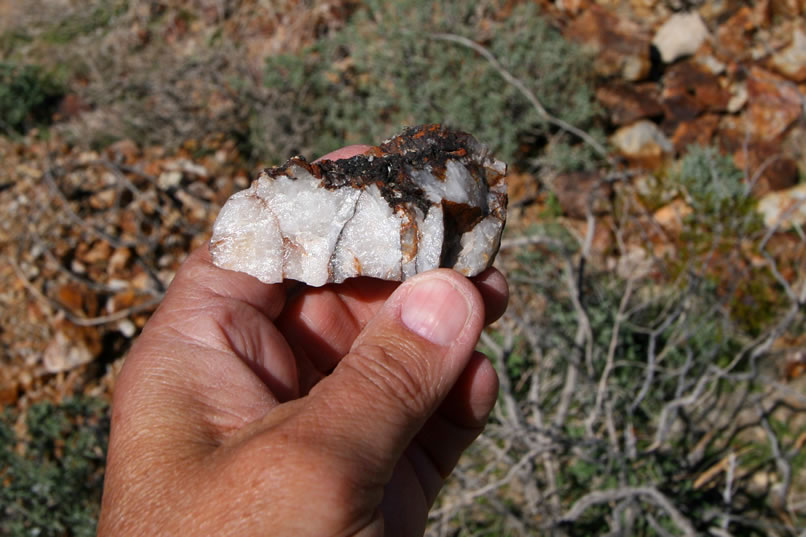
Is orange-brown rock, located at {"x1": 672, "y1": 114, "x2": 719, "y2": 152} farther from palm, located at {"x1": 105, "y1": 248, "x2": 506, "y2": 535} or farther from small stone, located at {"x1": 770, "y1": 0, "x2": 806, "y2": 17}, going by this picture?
palm, located at {"x1": 105, "y1": 248, "x2": 506, "y2": 535}

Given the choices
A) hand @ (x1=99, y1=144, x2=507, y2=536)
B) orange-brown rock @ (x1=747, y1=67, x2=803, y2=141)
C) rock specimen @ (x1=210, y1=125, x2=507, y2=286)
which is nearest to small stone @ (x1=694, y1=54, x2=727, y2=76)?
orange-brown rock @ (x1=747, y1=67, x2=803, y2=141)

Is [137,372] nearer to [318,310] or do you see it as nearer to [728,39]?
[318,310]

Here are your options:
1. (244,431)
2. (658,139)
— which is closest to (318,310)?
(244,431)

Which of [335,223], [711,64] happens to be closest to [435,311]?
[335,223]

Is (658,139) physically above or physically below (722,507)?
above

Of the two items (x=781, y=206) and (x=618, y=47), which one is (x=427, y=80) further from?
(x=781, y=206)

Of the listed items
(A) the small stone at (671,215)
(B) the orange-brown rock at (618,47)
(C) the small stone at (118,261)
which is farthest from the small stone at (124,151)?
(A) the small stone at (671,215)
